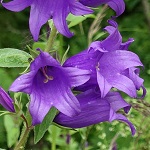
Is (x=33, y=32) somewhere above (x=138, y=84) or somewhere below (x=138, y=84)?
above

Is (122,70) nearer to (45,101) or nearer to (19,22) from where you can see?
(45,101)

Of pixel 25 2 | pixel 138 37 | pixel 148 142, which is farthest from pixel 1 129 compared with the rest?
pixel 25 2

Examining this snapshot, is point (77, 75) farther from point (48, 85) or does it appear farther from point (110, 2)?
point (110, 2)

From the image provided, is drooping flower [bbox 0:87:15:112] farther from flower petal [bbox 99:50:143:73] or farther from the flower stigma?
flower petal [bbox 99:50:143:73]

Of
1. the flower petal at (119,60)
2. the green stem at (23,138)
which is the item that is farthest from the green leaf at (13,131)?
the flower petal at (119,60)

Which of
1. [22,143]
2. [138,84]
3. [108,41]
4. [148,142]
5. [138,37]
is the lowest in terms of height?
[138,37]

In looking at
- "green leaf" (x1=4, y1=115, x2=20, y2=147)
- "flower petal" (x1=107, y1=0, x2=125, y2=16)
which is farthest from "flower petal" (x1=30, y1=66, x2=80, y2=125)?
"green leaf" (x1=4, y1=115, x2=20, y2=147)

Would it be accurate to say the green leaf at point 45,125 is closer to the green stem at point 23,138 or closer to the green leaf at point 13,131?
the green stem at point 23,138
